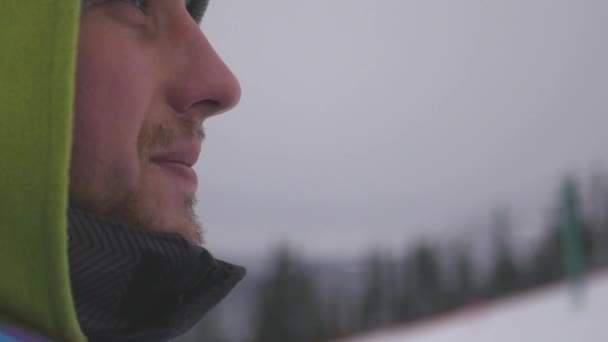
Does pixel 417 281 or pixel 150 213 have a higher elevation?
pixel 150 213

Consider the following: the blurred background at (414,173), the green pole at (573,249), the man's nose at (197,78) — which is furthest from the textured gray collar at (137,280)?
the green pole at (573,249)

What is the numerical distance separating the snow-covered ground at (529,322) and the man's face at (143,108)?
2.16 m

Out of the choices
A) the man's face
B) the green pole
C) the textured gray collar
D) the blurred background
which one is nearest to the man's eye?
the man's face

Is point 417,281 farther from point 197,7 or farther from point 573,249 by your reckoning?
point 197,7

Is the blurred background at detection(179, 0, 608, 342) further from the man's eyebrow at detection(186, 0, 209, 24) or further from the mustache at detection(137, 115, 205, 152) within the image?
the mustache at detection(137, 115, 205, 152)

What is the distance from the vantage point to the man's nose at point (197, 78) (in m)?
0.57

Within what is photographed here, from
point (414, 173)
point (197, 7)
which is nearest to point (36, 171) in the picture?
point (197, 7)

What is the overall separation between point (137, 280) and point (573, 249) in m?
3.11

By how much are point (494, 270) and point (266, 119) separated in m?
1.51

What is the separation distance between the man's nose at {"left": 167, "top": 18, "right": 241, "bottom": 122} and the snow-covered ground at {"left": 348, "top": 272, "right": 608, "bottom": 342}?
7.01 ft

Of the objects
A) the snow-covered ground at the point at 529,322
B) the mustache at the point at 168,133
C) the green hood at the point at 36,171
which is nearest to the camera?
the green hood at the point at 36,171

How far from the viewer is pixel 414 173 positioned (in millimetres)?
4523

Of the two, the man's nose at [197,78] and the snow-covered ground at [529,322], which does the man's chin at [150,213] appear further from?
the snow-covered ground at [529,322]

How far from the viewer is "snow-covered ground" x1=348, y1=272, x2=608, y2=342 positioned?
2545 millimetres
